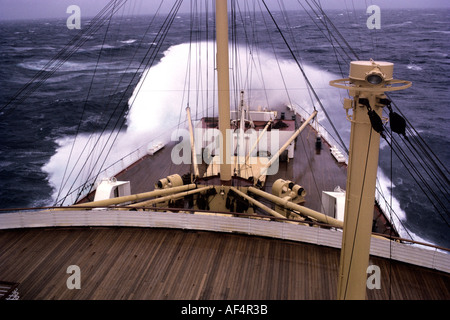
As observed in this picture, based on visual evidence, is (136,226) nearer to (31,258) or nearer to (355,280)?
(31,258)

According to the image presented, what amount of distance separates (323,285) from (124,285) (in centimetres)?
381

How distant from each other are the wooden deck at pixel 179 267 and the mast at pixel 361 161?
76.9 inches

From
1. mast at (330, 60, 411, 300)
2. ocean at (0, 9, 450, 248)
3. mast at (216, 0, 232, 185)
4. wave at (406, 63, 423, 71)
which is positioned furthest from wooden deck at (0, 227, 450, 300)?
wave at (406, 63, 423, 71)

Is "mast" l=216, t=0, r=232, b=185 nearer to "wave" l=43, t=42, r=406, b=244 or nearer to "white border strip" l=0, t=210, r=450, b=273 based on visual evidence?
"white border strip" l=0, t=210, r=450, b=273

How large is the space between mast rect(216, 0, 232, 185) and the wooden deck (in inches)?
108

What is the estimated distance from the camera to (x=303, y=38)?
64750mm

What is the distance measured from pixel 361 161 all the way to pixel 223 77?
21.7 ft

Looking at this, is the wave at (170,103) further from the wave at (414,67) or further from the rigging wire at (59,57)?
the wave at (414,67)

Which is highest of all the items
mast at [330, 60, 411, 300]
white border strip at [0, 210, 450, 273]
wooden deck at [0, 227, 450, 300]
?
mast at [330, 60, 411, 300]

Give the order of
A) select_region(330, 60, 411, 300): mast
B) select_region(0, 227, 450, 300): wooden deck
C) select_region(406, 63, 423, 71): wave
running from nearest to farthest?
select_region(330, 60, 411, 300): mast
select_region(0, 227, 450, 300): wooden deck
select_region(406, 63, 423, 71): wave

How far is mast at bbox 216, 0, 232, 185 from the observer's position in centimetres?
991

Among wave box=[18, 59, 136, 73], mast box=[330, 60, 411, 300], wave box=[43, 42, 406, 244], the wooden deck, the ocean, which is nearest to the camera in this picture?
mast box=[330, 60, 411, 300]

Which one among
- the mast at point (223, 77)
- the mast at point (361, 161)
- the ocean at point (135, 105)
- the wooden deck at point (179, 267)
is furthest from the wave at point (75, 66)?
the mast at point (361, 161)
